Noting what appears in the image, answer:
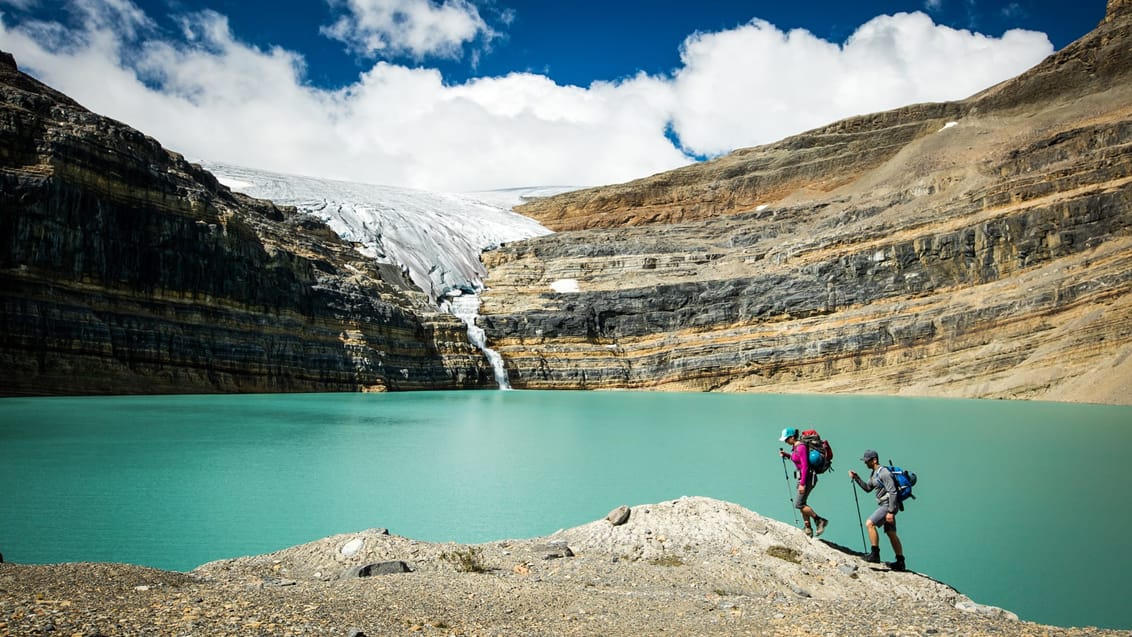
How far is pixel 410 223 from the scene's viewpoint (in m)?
64.6

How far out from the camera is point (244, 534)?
854 centimetres

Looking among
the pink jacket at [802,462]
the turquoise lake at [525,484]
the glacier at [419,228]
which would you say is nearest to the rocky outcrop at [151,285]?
the turquoise lake at [525,484]

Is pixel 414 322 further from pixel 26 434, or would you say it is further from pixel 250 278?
pixel 26 434

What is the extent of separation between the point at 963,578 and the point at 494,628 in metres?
5.36

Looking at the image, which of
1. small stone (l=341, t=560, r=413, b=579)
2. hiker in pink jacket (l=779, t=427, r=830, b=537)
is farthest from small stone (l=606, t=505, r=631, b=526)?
small stone (l=341, t=560, r=413, b=579)

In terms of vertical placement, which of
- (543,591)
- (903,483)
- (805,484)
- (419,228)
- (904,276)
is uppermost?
(419,228)

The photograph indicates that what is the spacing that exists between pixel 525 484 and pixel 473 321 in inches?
1615

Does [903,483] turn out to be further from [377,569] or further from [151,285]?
[151,285]

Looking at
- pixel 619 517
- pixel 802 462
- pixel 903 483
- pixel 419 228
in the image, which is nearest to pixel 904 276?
pixel 802 462

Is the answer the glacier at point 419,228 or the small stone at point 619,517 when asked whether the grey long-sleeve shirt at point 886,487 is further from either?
the glacier at point 419,228

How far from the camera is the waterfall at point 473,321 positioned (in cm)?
4888

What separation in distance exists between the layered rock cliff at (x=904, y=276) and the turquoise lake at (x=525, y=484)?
15.5 metres

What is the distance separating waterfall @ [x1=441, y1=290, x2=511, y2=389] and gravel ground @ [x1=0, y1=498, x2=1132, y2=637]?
40.6 meters

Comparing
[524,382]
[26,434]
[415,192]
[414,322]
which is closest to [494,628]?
[26,434]
